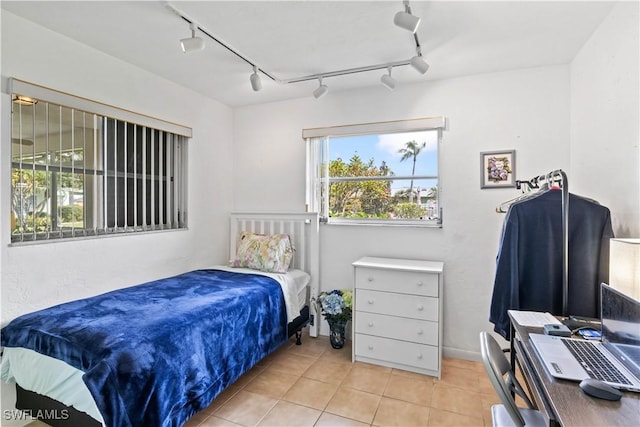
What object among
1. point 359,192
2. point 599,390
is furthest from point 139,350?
point 359,192

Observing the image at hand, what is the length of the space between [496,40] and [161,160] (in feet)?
9.30

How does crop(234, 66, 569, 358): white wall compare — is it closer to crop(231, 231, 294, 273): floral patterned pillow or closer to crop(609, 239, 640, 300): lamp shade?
crop(231, 231, 294, 273): floral patterned pillow

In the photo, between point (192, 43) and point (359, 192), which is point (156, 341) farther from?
point (359, 192)

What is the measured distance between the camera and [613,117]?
1.86 metres

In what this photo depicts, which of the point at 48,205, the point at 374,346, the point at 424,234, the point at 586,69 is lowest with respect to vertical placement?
the point at 374,346

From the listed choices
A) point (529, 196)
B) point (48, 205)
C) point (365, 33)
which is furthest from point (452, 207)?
point (48, 205)

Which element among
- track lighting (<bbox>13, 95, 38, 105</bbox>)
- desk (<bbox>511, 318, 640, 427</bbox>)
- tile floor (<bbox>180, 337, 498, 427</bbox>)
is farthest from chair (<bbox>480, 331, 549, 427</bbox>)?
track lighting (<bbox>13, 95, 38, 105</bbox>)

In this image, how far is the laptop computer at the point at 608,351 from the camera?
1098mm

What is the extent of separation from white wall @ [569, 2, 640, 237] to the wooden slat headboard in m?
2.21

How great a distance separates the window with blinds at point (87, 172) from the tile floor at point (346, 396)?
1570mm

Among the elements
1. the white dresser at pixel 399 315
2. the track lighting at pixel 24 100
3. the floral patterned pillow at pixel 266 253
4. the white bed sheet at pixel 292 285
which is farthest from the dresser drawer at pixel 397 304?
the track lighting at pixel 24 100

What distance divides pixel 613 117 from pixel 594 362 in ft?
4.69

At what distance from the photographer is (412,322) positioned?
2619 mm

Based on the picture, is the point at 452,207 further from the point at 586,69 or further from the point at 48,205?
the point at 48,205
